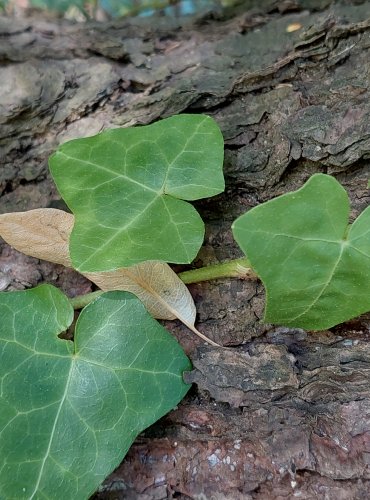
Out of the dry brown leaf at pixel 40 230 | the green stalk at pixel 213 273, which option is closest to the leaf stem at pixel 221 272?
the green stalk at pixel 213 273

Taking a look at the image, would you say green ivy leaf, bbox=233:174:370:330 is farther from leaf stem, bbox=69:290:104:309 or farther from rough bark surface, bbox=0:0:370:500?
leaf stem, bbox=69:290:104:309

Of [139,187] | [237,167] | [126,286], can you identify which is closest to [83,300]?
[126,286]

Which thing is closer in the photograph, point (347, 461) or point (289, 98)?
point (347, 461)

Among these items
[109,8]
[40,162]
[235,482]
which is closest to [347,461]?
[235,482]

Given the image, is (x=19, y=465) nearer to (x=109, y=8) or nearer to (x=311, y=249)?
(x=311, y=249)

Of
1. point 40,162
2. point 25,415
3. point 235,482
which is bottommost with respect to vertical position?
point 235,482

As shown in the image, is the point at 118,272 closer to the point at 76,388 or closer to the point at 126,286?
the point at 126,286

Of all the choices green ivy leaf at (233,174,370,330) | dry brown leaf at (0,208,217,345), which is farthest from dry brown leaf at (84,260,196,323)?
green ivy leaf at (233,174,370,330)
